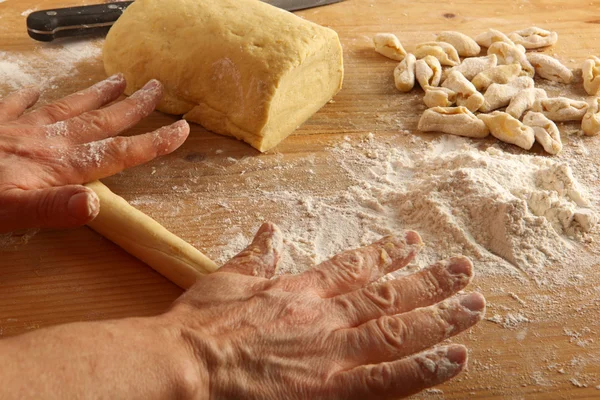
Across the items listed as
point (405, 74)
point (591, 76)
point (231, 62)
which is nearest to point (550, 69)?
point (591, 76)

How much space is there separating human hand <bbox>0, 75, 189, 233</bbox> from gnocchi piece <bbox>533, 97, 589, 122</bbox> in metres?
1.07

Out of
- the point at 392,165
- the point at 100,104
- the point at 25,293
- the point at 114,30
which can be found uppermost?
the point at 114,30

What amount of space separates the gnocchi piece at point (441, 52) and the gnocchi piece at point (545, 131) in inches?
14.5

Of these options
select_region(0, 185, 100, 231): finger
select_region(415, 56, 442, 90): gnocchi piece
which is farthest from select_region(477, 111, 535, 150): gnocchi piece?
select_region(0, 185, 100, 231): finger

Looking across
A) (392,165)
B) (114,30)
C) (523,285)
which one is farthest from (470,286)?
(114,30)

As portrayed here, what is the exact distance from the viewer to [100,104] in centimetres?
173

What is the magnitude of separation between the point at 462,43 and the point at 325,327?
143 centimetres

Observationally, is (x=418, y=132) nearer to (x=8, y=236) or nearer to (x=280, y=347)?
(x=280, y=347)

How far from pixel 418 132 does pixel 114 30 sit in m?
0.98

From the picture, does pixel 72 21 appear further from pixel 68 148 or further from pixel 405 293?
pixel 405 293

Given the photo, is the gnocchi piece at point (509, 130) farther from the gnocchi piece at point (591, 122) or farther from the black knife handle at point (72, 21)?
the black knife handle at point (72, 21)

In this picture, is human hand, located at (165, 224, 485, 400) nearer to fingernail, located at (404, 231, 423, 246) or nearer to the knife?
fingernail, located at (404, 231, 423, 246)

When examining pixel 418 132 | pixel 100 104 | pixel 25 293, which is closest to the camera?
pixel 25 293

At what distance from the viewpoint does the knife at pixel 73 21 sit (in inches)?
82.0
